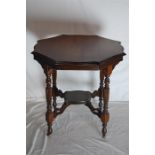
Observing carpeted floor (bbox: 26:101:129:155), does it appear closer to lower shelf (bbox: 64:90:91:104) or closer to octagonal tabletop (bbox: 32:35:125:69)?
lower shelf (bbox: 64:90:91:104)

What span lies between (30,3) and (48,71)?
723 millimetres

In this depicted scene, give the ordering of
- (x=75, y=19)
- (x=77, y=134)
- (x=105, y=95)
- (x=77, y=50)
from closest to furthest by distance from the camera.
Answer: (x=77, y=50), (x=105, y=95), (x=77, y=134), (x=75, y=19)

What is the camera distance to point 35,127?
176cm

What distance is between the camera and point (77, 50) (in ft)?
4.80

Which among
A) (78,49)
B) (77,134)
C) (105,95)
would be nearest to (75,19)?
(78,49)

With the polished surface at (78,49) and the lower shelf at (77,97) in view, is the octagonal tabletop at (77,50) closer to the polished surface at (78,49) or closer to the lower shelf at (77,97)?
the polished surface at (78,49)

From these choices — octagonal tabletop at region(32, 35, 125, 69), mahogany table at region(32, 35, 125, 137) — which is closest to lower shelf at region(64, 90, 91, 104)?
mahogany table at region(32, 35, 125, 137)

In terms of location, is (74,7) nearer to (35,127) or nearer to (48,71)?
(48,71)

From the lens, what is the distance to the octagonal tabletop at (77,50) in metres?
1.34

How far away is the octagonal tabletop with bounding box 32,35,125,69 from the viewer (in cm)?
134

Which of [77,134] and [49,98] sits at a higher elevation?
[49,98]

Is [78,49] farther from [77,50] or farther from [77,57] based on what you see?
[77,57]

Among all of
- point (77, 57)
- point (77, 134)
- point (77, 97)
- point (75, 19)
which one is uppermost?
point (75, 19)
